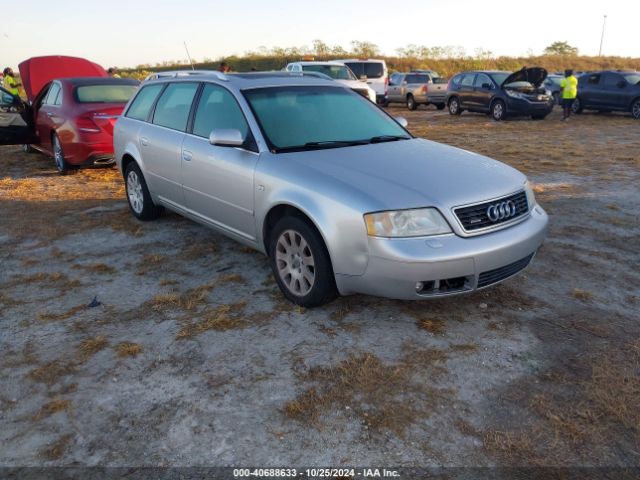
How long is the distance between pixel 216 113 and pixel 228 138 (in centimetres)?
75

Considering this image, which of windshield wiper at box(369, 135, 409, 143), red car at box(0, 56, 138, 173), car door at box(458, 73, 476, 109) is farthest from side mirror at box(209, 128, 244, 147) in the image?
car door at box(458, 73, 476, 109)

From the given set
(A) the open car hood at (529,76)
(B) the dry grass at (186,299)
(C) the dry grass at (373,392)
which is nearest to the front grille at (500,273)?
(C) the dry grass at (373,392)

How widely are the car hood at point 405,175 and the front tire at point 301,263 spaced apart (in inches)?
14.1

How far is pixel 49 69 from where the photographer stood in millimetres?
12539

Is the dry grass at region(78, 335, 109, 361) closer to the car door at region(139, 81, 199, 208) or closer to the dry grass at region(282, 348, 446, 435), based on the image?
the dry grass at region(282, 348, 446, 435)

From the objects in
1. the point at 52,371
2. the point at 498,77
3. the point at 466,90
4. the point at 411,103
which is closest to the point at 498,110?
the point at 498,77

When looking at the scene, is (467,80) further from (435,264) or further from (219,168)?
(435,264)

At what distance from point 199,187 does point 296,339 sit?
74.6 inches

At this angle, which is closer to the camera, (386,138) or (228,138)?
(228,138)

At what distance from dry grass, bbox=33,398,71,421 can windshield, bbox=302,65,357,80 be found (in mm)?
13996

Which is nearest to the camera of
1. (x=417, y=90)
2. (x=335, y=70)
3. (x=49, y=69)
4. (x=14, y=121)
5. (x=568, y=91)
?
(x=14, y=121)

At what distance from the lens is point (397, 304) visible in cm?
382

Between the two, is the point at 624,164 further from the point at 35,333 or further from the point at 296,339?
the point at 35,333

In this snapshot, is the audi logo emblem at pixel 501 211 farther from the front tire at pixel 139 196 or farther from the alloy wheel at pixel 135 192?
the alloy wheel at pixel 135 192
